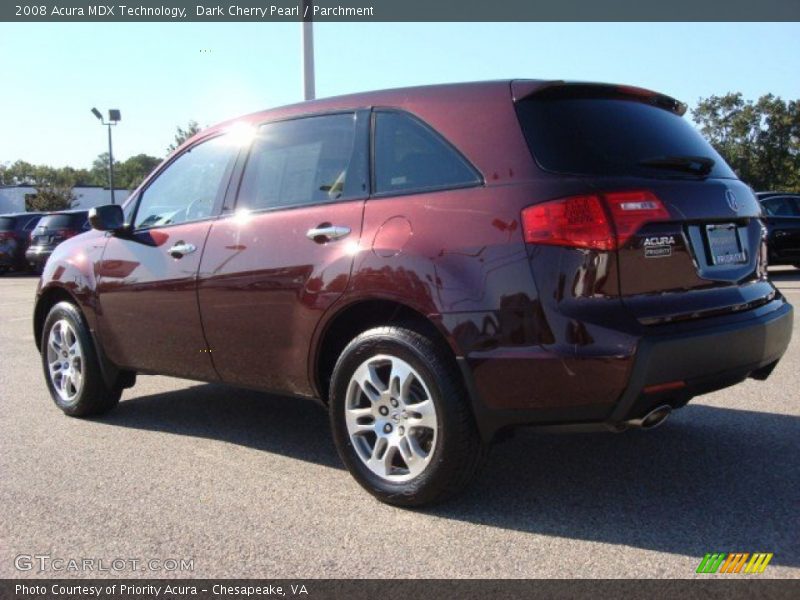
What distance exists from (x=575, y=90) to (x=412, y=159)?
2.54ft

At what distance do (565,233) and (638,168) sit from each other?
52 cm

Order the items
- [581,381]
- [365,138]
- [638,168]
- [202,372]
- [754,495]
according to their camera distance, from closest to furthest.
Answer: [581,381]
[638,168]
[754,495]
[365,138]
[202,372]

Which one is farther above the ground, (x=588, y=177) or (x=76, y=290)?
(x=588, y=177)

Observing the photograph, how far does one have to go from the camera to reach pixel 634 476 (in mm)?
3914

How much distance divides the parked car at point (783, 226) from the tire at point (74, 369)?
530 inches

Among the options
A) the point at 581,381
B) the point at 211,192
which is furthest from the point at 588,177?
the point at 211,192

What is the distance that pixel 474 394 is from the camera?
3.28 meters

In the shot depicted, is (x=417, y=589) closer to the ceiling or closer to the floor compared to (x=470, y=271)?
closer to the floor

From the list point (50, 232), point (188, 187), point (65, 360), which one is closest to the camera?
point (188, 187)

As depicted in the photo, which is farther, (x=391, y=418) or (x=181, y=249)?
(x=181, y=249)

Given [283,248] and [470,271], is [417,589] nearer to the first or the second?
[470,271]

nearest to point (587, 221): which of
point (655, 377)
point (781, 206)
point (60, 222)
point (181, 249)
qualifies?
point (655, 377)

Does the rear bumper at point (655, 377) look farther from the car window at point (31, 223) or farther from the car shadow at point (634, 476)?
the car window at point (31, 223)

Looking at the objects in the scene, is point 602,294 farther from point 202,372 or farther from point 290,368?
point 202,372
